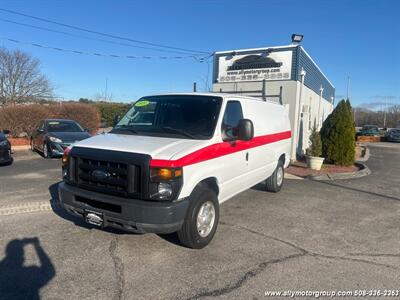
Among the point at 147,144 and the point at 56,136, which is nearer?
the point at 147,144

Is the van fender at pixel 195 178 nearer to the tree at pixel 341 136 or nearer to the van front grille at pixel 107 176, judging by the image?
the van front grille at pixel 107 176

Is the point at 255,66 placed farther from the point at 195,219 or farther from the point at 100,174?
the point at 100,174

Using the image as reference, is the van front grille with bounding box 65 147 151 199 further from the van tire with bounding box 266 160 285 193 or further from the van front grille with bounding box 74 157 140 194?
the van tire with bounding box 266 160 285 193

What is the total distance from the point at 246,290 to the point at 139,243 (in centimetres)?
179

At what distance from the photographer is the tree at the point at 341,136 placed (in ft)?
43.2

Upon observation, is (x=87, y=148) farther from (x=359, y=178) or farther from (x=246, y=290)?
(x=359, y=178)

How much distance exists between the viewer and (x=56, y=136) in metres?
12.8

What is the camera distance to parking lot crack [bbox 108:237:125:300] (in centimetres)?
361

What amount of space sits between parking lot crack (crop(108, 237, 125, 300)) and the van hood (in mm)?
1342

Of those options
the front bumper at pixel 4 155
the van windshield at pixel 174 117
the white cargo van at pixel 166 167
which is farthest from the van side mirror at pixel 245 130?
the front bumper at pixel 4 155

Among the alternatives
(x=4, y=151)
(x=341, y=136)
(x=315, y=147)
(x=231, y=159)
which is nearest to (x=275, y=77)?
(x=341, y=136)

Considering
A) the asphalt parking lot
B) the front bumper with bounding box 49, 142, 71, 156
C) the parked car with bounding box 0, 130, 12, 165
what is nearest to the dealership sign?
the front bumper with bounding box 49, 142, 71, 156

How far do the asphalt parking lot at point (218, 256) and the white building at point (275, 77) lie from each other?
25.7 ft

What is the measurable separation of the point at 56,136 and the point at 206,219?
31.5ft
